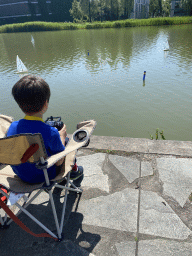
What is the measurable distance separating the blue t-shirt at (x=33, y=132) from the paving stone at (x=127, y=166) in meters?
1.30

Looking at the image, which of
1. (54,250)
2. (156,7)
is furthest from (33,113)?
(156,7)

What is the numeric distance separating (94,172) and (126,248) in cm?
113

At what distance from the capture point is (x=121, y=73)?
34.7ft

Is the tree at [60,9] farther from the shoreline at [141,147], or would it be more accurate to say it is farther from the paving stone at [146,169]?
the paving stone at [146,169]

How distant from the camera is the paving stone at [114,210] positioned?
1956 millimetres

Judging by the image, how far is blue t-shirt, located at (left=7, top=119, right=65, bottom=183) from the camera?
1503 millimetres

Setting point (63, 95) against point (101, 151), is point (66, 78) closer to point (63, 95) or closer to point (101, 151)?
point (63, 95)

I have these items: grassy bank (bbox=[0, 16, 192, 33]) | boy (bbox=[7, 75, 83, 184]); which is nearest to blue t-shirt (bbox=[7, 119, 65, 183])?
boy (bbox=[7, 75, 83, 184])

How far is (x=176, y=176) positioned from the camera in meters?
2.52

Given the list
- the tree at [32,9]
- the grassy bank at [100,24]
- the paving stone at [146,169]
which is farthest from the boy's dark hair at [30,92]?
the tree at [32,9]

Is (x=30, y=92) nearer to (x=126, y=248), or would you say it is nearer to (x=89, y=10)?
(x=126, y=248)

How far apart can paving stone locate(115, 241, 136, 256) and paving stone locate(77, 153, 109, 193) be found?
0.68 metres

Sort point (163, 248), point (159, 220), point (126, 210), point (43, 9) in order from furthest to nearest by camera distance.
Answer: point (43, 9) → point (126, 210) → point (159, 220) → point (163, 248)

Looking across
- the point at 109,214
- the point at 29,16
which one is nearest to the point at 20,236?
the point at 109,214
